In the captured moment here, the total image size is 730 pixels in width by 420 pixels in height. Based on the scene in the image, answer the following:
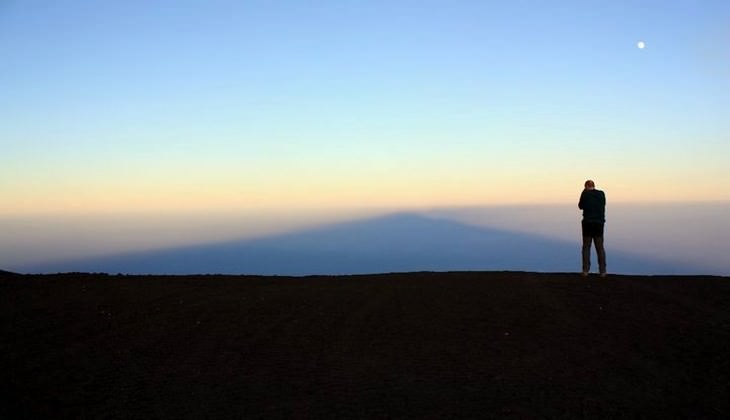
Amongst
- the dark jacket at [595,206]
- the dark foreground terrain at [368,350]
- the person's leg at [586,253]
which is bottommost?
the dark foreground terrain at [368,350]

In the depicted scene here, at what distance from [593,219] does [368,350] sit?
8101 millimetres

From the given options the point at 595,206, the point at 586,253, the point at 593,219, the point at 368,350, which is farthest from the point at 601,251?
the point at 368,350

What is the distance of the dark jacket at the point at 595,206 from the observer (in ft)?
49.4

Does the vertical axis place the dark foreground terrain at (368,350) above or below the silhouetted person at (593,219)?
below

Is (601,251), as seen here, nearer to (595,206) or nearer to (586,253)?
(586,253)

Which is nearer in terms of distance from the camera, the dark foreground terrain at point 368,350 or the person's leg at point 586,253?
the dark foreground terrain at point 368,350

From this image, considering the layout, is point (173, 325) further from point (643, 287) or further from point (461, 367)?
point (643, 287)

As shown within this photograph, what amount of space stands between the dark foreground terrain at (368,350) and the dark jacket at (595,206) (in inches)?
61.3

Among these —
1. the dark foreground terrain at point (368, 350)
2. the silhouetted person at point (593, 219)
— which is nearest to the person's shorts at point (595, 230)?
the silhouetted person at point (593, 219)

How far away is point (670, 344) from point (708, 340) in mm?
700

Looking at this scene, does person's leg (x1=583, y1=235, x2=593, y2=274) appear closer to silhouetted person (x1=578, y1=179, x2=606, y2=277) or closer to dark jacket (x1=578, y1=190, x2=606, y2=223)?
silhouetted person (x1=578, y1=179, x2=606, y2=277)

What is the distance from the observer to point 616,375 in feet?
27.3

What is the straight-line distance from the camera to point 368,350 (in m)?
9.47

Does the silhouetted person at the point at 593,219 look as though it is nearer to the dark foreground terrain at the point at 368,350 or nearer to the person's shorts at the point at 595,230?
the person's shorts at the point at 595,230
